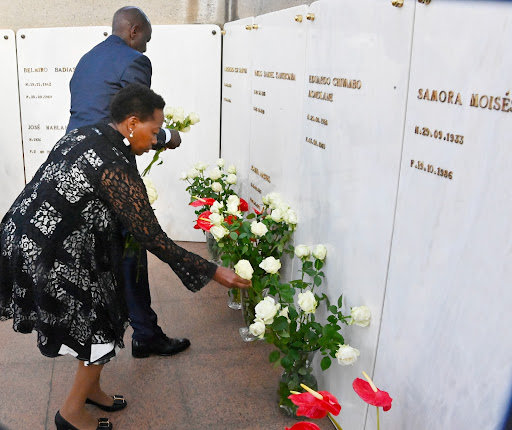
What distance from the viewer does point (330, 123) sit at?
8.04ft

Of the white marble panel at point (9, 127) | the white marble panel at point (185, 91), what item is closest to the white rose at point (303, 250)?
the white marble panel at point (185, 91)

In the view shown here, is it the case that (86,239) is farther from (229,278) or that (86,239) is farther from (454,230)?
(454,230)

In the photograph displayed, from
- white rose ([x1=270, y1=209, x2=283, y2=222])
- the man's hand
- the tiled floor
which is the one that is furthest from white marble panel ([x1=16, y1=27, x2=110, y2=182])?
white rose ([x1=270, y1=209, x2=283, y2=222])

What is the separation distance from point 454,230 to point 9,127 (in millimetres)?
4564

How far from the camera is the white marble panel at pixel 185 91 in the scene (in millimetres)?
4633

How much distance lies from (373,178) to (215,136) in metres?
2.94

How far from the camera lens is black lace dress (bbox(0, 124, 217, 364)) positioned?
2.05 meters

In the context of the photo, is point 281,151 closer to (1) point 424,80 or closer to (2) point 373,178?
(2) point 373,178

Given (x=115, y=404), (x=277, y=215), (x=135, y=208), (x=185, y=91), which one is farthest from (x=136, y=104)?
(x=185, y=91)

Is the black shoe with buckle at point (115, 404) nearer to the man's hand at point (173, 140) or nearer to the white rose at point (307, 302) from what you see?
the white rose at point (307, 302)

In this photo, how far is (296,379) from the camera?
2.49 m

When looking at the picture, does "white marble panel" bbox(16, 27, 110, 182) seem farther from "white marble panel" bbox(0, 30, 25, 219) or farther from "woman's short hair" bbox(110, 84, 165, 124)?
"woman's short hair" bbox(110, 84, 165, 124)

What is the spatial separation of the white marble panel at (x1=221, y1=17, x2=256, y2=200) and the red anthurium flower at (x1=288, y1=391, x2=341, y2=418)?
2.69 metres

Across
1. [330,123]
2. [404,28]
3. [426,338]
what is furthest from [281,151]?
[426,338]
